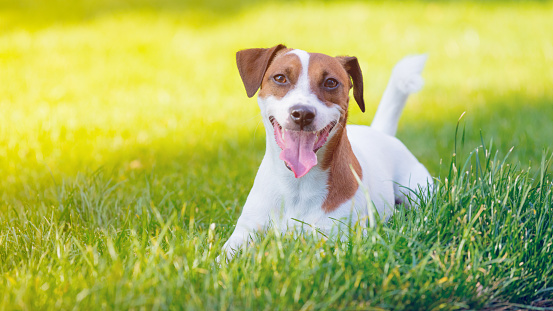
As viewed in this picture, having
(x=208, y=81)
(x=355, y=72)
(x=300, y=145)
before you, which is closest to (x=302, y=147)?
(x=300, y=145)

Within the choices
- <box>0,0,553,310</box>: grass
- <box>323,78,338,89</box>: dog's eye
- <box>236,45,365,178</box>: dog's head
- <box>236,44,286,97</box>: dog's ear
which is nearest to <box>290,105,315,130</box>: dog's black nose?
<box>236,45,365,178</box>: dog's head

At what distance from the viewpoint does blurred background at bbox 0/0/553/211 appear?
5.14 m

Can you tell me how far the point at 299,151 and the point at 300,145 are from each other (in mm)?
33

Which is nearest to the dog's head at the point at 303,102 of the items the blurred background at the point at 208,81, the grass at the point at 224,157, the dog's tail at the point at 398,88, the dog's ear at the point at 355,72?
the dog's ear at the point at 355,72

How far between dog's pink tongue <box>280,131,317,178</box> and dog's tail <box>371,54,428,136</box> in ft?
5.37

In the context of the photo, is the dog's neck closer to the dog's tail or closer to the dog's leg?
the dog's leg

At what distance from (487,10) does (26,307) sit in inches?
459

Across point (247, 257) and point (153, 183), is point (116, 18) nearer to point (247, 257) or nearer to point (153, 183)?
point (153, 183)

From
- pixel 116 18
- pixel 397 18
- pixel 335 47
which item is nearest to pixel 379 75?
pixel 335 47

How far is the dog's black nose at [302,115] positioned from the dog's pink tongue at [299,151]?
5.8 inches

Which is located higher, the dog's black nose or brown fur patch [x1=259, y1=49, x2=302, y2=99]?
brown fur patch [x1=259, y1=49, x2=302, y2=99]

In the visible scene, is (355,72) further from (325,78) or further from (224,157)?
(224,157)

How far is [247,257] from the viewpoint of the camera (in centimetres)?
278

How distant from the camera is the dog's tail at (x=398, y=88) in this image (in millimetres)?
4461
